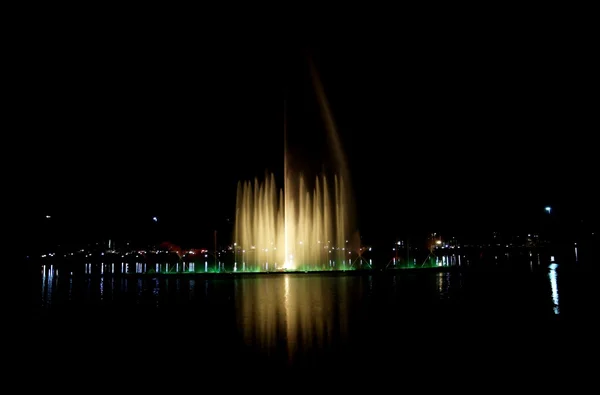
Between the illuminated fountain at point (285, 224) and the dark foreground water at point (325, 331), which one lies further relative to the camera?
the illuminated fountain at point (285, 224)

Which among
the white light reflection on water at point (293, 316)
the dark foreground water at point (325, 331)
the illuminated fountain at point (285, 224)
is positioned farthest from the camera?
the illuminated fountain at point (285, 224)

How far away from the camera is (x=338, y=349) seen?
6844 mm

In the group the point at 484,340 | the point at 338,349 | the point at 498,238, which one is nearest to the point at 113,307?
the point at 338,349

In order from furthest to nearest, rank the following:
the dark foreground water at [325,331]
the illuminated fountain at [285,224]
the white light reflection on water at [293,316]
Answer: the illuminated fountain at [285,224] < the white light reflection on water at [293,316] < the dark foreground water at [325,331]

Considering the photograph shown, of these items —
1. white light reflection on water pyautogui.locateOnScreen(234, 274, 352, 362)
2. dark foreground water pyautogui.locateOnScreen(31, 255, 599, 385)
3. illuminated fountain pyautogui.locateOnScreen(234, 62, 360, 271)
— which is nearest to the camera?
dark foreground water pyautogui.locateOnScreen(31, 255, 599, 385)

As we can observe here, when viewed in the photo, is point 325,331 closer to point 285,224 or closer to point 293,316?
point 293,316

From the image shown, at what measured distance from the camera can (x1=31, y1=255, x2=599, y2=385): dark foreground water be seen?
6152 mm

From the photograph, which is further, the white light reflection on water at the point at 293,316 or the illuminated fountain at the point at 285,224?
the illuminated fountain at the point at 285,224

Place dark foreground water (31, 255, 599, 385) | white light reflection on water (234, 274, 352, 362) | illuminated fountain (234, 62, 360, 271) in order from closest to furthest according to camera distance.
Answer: dark foreground water (31, 255, 599, 385) → white light reflection on water (234, 274, 352, 362) → illuminated fountain (234, 62, 360, 271)

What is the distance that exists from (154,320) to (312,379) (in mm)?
5103

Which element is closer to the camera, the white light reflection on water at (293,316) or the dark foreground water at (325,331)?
the dark foreground water at (325,331)

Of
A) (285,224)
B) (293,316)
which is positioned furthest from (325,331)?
(285,224)

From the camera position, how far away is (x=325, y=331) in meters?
8.16

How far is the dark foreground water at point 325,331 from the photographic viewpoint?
615 cm
